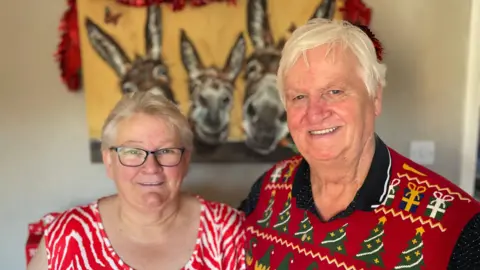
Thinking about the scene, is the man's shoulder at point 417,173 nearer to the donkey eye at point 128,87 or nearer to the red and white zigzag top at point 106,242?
the red and white zigzag top at point 106,242

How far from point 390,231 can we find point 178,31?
1.24 meters

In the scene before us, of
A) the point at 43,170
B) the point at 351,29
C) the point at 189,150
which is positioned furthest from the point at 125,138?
the point at 43,170

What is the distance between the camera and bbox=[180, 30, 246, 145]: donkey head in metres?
1.99

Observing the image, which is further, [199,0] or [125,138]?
[199,0]

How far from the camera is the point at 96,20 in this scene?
6.49 ft

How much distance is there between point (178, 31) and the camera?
1981 mm

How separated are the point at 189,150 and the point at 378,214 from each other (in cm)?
57

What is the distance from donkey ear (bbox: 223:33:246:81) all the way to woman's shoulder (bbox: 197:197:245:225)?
0.69 m

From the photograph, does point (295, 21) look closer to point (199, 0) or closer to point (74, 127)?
point (199, 0)

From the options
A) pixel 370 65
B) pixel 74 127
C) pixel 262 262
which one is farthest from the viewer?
pixel 74 127

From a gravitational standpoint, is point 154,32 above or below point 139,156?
above

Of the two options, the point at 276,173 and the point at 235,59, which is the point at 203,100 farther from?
the point at 276,173

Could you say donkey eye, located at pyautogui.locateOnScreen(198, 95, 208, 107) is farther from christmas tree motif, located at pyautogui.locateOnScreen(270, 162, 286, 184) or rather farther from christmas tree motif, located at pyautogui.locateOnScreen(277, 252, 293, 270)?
christmas tree motif, located at pyautogui.locateOnScreen(277, 252, 293, 270)

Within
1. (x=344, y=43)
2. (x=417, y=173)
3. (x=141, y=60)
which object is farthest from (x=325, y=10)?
(x=417, y=173)
